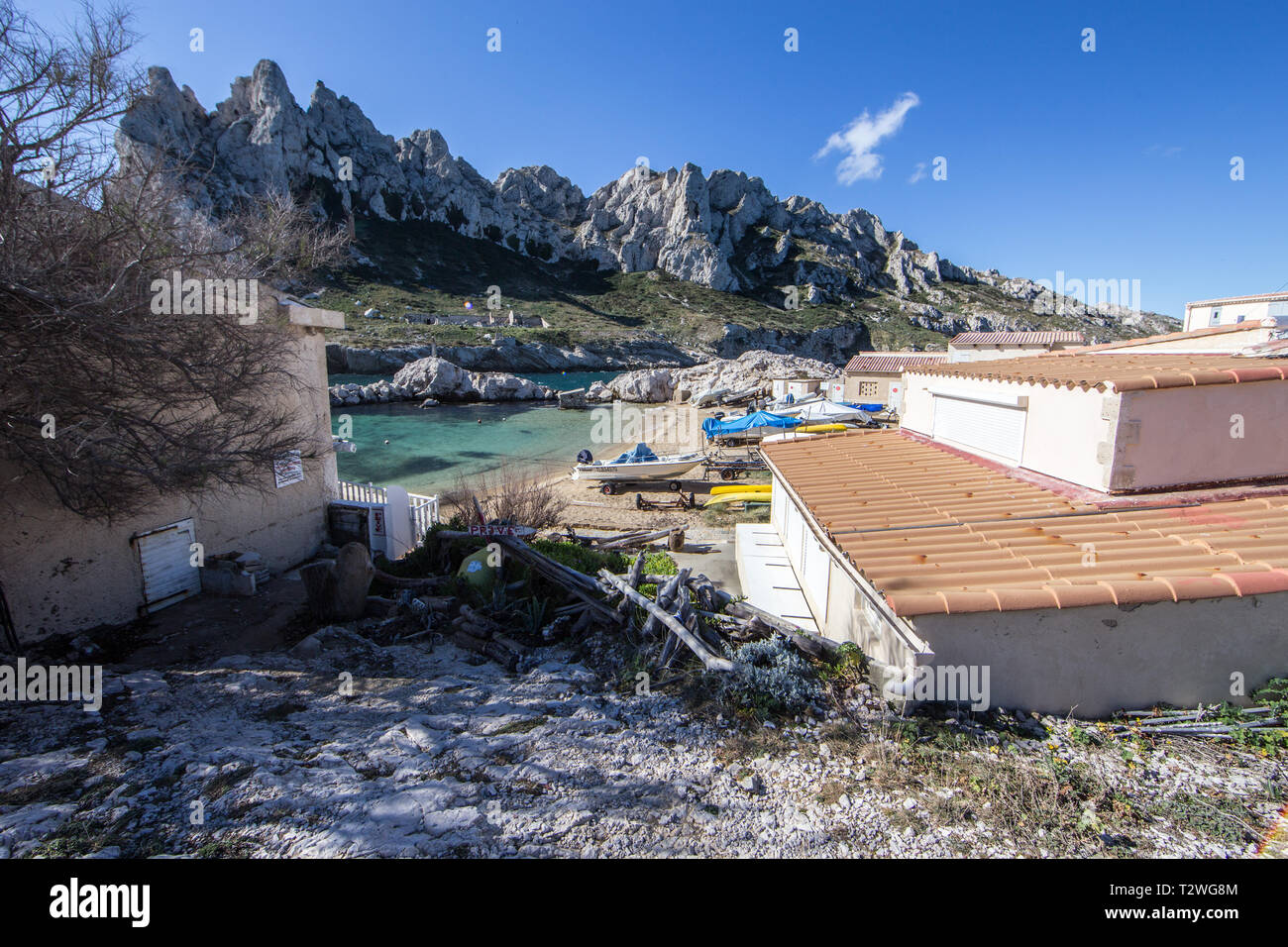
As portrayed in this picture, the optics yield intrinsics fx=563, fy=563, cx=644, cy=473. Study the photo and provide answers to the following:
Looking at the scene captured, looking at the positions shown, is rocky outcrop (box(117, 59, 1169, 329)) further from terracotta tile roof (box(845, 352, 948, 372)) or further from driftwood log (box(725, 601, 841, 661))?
driftwood log (box(725, 601, 841, 661))

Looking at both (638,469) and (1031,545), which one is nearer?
(1031,545)

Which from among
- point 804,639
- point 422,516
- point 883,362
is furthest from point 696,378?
point 804,639

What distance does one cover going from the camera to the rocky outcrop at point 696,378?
5338 cm

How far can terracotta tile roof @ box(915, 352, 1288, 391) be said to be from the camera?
700 centimetres

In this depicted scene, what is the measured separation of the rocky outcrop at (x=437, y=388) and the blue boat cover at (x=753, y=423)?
35777 mm

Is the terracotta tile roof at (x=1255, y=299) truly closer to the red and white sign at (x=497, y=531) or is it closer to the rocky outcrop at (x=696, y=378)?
the rocky outcrop at (x=696, y=378)

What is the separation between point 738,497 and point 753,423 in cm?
936

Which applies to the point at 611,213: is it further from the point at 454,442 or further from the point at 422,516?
the point at 422,516

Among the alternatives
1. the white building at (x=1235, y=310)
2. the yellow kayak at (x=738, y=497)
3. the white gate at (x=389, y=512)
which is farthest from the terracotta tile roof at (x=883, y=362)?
the white gate at (x=389, y=512)

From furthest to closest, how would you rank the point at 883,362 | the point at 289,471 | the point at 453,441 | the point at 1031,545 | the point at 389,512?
the point at 883,362 < the point at 453,441 < the point at 389,512 < the point at 289,471 < the point at 1031,545

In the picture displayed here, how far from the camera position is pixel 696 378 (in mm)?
58406
